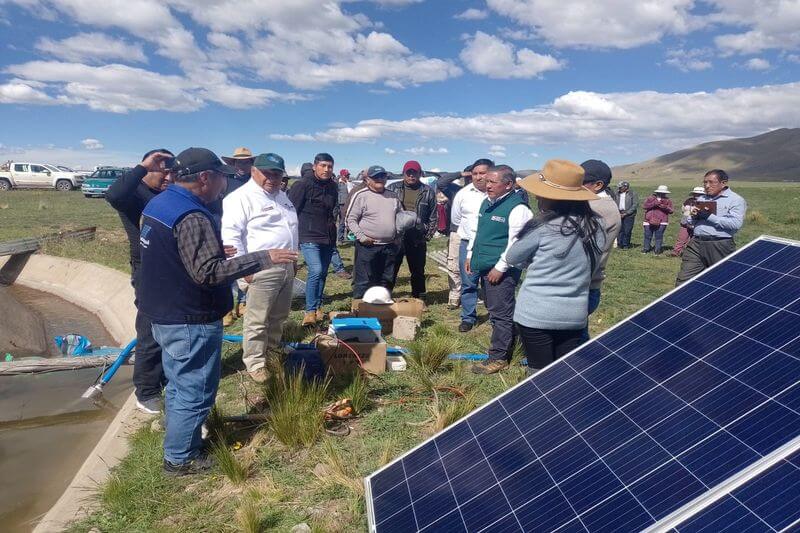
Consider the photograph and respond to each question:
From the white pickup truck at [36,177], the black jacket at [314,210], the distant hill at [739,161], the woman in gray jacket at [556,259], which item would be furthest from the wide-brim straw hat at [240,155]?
the distant hill at [739,161]

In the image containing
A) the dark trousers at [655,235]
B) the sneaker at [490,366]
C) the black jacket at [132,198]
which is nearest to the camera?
the black jacket at [132,198]

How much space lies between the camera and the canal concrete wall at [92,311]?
3531mm

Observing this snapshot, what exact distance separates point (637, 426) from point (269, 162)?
12.5ft

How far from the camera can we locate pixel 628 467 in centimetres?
210

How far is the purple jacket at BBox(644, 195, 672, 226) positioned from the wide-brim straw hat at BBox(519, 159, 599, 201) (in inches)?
475

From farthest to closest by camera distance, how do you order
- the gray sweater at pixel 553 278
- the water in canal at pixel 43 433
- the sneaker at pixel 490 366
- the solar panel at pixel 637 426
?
1. the sneaker at pixel 490 366
2. the water in canal at pixel 43 433
3. the gray sweater at pixel 553 278
4. the solar panel at pixel 637 426

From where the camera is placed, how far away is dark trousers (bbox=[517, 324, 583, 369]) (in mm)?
3787

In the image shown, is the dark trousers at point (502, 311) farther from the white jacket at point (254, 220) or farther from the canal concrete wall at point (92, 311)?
the canal concrete wall at point (92, 311)

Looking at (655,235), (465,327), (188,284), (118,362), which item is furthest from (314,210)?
(655,235)

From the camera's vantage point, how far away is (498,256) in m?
5.49

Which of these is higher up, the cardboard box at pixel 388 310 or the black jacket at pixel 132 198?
the black jacket at pixel 132 198

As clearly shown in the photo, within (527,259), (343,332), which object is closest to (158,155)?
(343,332)

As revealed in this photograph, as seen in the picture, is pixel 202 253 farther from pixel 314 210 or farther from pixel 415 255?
pixel 415 255

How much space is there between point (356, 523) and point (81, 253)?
12.9 metres
